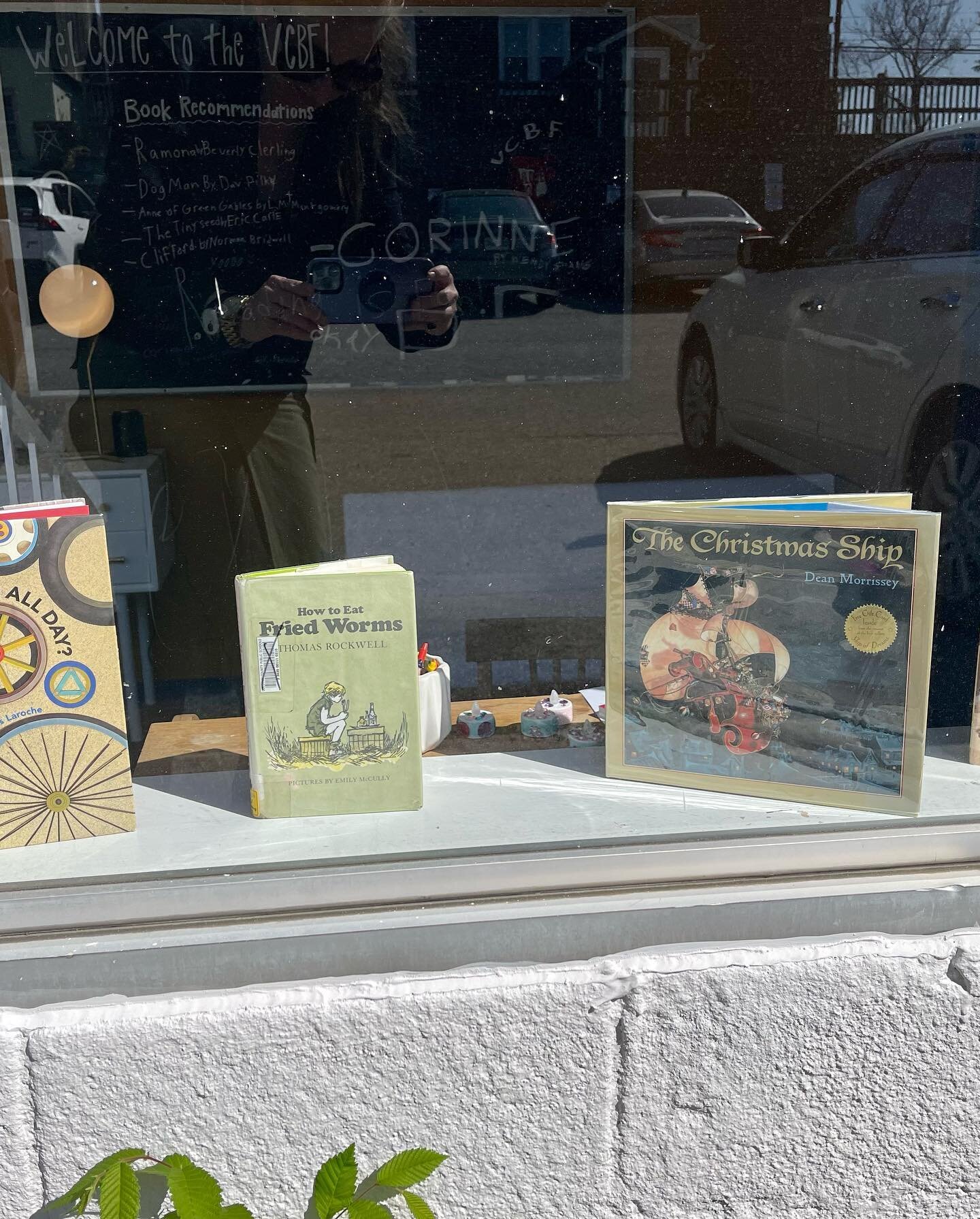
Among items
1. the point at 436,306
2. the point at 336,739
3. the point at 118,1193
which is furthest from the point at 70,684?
the point at 436,306

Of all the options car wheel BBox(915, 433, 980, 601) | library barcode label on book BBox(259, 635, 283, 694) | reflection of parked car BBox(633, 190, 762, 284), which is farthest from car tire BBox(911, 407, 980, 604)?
library barcode label on book BBox(259, 635, 283, 694)

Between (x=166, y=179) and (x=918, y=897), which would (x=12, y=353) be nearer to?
(x=166, y=179)

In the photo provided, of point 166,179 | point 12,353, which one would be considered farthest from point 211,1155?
point 166,179

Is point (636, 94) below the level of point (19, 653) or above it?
above

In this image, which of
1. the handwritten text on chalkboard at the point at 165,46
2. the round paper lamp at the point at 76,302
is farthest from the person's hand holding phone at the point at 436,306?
the round paper lamp at the point at 76,302

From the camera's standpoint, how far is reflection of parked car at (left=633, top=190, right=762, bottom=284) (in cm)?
225

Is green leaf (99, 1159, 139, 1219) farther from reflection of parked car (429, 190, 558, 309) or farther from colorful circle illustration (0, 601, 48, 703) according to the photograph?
reflection of parked car (429, 190, 558, 309)

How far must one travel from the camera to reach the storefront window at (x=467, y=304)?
6.95ft

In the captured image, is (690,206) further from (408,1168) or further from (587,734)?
(408,1168)

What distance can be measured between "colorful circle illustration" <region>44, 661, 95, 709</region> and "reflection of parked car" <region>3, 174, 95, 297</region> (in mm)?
885

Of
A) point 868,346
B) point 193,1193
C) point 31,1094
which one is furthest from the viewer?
point 868,346

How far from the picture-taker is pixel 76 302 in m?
2.27

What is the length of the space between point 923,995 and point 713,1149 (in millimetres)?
388

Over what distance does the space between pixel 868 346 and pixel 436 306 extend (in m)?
0.85
